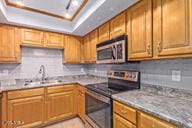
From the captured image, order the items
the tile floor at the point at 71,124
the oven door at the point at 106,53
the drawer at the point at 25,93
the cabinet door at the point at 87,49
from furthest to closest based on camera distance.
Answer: the cabinet door at the point at 87,49 → the tile floor at the point at 71,124 → the drawer at the point at 25,93 → the oven door at the point at 106,53

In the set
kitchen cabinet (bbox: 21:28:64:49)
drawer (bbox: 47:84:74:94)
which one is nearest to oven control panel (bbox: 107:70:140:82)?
drawer (bbox: 47:84:74:94)

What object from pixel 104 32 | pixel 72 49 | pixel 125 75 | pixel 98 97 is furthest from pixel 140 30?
pixel 72 49

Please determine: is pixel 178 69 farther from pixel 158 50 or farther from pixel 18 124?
pixel 18 124

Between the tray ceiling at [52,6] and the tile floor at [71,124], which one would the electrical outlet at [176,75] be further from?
the tile floor at [71,124]

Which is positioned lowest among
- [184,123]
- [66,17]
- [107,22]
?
[184,123]

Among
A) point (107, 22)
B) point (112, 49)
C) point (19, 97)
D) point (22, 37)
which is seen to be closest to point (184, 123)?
point (112, 49)

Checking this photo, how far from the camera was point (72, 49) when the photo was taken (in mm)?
3082

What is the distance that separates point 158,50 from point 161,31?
207 mm

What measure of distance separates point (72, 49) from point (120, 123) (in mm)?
2278

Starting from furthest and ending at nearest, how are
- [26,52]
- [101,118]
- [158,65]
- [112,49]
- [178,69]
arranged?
[26,52] < [112,49] < [101,118] < [158,65] < [178,69]

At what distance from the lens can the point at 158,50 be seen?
124 cm

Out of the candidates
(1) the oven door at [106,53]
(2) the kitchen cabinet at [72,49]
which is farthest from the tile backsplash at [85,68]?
(1) the oven door at [106,53]

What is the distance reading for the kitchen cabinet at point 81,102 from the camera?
7.81ft

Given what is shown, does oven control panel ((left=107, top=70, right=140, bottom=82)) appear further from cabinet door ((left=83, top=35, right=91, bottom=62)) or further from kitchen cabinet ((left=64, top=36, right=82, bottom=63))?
kitchen cabinet ((left=64, top=36, right=82, bottom=63))
